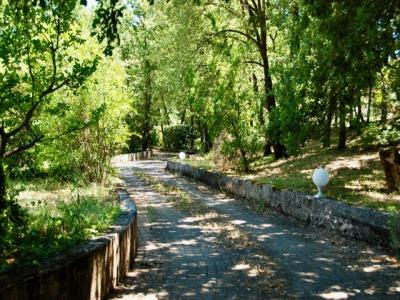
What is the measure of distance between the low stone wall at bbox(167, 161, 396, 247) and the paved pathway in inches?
10.4

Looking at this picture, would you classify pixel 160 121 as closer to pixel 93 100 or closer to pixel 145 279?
pixel 93 100

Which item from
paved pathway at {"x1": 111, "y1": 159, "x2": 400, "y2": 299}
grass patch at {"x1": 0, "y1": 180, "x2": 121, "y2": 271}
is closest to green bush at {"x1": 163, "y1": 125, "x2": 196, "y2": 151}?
paved pathway at {"x1": 111, "y1": 159, "x2": 400, "y2": 299}

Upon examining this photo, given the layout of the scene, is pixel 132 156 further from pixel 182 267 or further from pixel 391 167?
pixel 182 267

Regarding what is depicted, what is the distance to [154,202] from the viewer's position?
50.0 ft

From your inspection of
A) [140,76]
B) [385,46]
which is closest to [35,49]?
[385,46]

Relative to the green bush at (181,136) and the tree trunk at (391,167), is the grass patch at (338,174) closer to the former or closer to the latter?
the tree trunk at (391,167)

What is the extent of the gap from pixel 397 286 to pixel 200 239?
A: 437cm

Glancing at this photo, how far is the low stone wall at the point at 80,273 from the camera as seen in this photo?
163 inches

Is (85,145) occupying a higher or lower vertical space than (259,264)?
higher

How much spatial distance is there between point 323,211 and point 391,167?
2.11m

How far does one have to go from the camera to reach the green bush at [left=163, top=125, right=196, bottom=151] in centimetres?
4478

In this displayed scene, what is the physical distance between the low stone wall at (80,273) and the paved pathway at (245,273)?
1.27ft

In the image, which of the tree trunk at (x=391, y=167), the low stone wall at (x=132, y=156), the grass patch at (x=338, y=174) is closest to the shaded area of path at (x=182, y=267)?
the grass patch at (x=338, y=174)

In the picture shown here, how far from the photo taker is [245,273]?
7.18 metres
